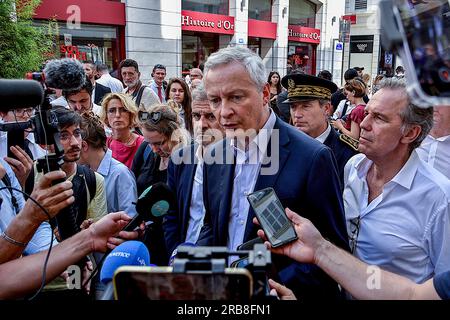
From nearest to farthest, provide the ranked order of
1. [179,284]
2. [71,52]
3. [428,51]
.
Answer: [428,51], [179,284], [71,52]

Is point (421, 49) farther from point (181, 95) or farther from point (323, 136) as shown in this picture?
point (181, 95)

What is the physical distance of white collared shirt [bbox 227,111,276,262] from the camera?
1820 mm

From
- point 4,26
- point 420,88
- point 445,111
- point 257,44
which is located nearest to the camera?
point 420,88

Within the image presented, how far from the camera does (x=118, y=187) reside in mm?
2570

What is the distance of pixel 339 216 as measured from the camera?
1.73 m

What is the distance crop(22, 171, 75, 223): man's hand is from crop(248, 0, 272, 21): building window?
14.9m

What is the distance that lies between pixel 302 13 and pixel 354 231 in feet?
59.2

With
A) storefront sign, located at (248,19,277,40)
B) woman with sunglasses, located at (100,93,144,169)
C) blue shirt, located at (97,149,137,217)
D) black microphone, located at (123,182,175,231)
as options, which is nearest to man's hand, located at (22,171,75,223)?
black microphone, located at (123,182,175,231)

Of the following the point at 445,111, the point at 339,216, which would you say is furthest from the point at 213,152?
the point at 445,111

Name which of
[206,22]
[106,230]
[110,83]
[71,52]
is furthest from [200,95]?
[206,22]

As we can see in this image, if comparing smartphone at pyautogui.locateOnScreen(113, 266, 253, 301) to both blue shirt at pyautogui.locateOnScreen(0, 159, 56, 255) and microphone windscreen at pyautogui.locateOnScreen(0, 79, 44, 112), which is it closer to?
microphone windscreen at pyautogui.locateOnScreen(0, 79, 44, 112)
